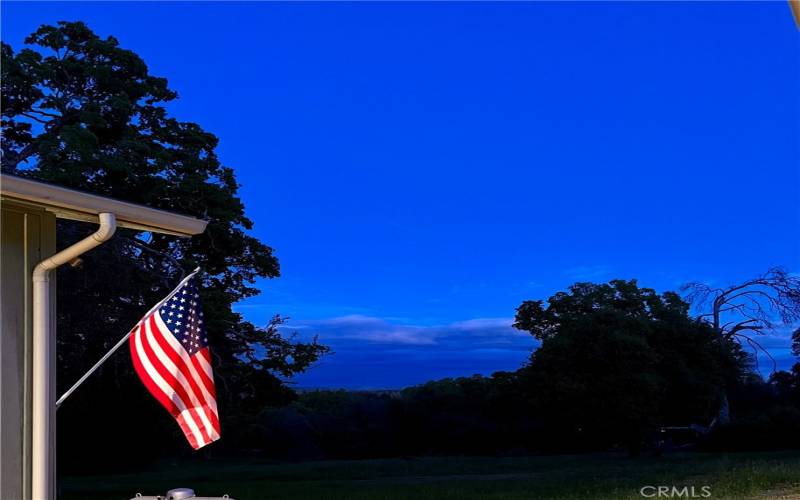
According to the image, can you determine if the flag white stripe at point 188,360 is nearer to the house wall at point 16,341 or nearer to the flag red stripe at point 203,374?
the flag red stripe at point 203,374

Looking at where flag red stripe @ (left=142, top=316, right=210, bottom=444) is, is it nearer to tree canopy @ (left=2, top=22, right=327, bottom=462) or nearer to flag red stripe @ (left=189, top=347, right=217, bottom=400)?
flag red stripe @ (left=189, top=347, right=217, bottom=400)

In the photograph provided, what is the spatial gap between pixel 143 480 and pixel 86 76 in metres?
8.91

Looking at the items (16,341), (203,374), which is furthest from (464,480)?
(16,341)

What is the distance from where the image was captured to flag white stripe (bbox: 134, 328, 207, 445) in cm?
599

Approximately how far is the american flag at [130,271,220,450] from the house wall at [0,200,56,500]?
0.77 meters

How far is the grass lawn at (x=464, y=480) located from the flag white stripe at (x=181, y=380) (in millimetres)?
7621

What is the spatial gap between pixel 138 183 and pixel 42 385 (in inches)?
502

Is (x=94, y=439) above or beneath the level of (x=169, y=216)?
beneath

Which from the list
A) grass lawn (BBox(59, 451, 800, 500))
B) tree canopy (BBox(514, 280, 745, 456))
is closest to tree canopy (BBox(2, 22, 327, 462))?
grass lawn (BBox(59, 451, 800, 500))

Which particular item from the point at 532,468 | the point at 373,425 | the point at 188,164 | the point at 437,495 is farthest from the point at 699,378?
the point at 188,164

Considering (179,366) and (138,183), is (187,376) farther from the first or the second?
(138,183)

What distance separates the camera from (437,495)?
47.6 feet

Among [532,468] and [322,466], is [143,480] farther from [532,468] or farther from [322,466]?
[532,468]

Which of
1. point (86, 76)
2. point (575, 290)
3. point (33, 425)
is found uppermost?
point (86, 76)
